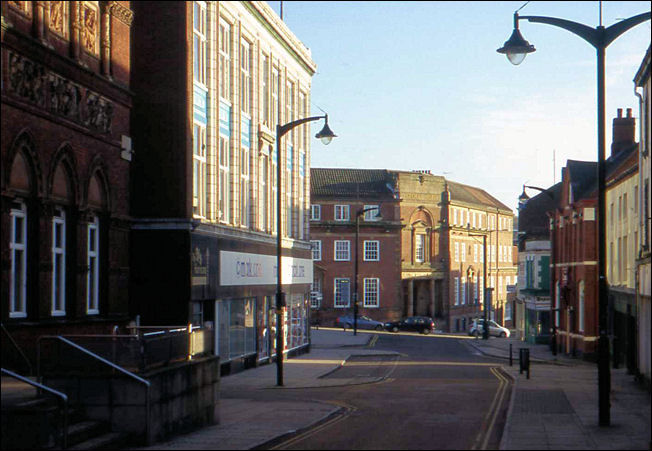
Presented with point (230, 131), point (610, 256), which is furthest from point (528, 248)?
point (230, 131)

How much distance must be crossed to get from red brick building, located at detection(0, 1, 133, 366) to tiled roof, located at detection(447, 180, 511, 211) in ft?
272

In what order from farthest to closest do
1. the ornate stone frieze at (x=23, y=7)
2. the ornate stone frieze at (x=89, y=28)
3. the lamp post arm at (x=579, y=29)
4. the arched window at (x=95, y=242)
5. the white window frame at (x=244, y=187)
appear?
the white window frame at (x=244, y=187), the arched window at (x=95, y=242), the ornate stone frieze at (x=89, y=28), the ornate stone frieze at (x=23, y=7), the lamp post arm at (x=579, y=29)

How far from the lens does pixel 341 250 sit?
326 feet

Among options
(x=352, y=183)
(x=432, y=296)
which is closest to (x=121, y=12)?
(x=352, y=183)

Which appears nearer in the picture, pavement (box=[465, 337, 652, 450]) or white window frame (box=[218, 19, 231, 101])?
pavement (box=[465, 337, 652, 450])

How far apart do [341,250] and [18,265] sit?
258ft

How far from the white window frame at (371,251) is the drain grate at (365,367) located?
46729 millimetres

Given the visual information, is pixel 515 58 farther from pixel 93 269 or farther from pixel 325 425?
pixel 93 269

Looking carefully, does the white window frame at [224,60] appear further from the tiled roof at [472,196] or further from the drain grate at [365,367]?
the tiled roof at [472,196]

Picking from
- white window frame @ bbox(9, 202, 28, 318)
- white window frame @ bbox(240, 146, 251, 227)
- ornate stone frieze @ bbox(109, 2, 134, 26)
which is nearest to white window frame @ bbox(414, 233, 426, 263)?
white window frame @ bbox(240, 146, 251, 227)

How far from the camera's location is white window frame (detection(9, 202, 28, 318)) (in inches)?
816

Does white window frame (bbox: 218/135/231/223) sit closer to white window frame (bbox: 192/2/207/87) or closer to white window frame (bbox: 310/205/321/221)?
white window frame (bbox: 192/2/207/87)

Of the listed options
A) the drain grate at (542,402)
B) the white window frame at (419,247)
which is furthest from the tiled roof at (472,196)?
the drain grate at (542,402)

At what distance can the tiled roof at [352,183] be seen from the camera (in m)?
100
